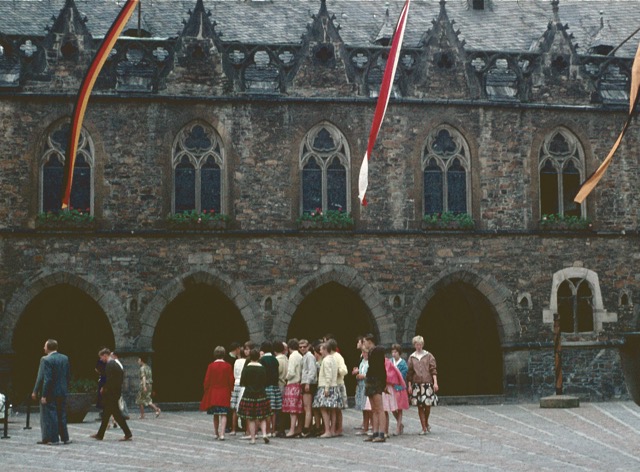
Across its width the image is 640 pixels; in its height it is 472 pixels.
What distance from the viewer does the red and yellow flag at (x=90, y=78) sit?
19422 millimetres

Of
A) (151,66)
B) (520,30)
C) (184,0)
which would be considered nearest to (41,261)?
(151,66)

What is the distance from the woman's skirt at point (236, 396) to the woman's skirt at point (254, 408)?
855mm

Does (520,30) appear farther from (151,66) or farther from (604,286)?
(151,66)

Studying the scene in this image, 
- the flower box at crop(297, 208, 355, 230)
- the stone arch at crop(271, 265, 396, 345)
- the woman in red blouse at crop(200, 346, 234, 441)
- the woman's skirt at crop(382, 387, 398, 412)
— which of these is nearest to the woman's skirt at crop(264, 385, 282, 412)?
the woman in red blouse at crop(200, 346, 234, 441)

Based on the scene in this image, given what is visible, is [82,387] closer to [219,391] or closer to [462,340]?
[219,391]

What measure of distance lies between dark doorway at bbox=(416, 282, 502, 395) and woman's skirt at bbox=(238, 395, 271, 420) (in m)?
11.2

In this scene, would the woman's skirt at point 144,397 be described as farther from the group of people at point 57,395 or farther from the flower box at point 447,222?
the flower box at point 447,222

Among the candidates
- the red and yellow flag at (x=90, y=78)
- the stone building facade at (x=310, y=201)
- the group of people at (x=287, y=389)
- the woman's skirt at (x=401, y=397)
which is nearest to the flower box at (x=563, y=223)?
the stone building facade at (x=310, y=201)

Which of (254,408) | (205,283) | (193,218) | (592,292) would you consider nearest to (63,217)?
(193,218)

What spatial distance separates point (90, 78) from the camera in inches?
774

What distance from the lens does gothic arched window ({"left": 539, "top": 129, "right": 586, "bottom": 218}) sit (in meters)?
24.8

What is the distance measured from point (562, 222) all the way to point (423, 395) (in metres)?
9.87

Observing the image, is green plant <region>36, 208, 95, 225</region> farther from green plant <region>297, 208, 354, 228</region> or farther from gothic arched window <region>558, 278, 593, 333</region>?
gothic arched window <region>558, 278, 593, 333</region>

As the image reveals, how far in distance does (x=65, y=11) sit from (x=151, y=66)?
2.28m
